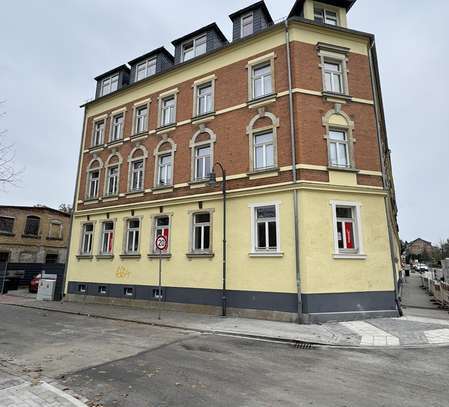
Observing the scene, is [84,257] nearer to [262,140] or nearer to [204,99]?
[204,99]

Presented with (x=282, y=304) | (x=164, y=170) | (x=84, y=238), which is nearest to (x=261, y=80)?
(x=164, y=170)

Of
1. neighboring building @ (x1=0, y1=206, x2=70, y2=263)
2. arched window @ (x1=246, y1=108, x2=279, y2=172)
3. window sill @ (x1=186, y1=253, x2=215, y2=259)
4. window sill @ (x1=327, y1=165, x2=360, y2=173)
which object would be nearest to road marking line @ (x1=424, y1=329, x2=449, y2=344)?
window sill @ (x1=327, y1=165, x2=360, y2=173)

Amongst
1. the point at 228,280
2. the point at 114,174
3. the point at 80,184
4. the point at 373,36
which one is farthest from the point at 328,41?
the point at 80,184

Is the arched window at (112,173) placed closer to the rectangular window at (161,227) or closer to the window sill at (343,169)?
the rectangular window at (161,227)

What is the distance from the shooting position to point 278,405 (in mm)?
4602

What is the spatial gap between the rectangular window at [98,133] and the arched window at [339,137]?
14450 mm

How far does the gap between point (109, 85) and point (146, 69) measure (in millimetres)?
3613

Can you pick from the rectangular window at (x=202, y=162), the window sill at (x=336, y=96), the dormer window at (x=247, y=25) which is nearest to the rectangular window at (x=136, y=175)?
the rectangular window at (x=202, y=162)

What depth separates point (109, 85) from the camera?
2172 centimetres

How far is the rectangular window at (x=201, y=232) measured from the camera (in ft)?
47.8

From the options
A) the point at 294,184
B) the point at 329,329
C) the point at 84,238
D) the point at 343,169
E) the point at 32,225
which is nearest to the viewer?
the point at 329,329

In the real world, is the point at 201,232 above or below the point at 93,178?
below

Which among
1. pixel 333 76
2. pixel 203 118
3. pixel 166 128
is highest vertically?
pixel 333 76

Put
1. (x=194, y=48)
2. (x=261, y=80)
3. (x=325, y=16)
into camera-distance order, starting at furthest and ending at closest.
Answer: (x=194, y=48)
(x=325, y=16)
(x=261, y=80)
